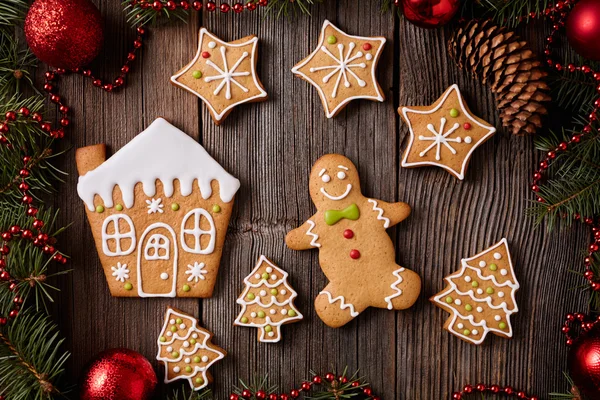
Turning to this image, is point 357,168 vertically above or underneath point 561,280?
above

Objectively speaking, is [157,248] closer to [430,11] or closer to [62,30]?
[62,30]

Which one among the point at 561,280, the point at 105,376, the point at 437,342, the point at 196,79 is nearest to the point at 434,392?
the point at 437,342

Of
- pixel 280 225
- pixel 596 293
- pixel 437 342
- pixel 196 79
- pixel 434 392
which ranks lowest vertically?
pixel 434 392

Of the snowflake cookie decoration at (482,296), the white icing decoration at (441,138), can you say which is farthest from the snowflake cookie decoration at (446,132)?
the snowflake cookie decoration at (482,296)

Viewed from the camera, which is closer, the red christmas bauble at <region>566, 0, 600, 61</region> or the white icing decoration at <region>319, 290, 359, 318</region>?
the red christmas bauble at <region>566, 0, 600, 61</region>

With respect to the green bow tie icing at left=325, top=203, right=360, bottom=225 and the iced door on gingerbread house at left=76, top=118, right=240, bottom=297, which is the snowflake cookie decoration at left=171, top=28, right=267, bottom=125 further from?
the green bow tie icing at left=325, top=203, right=360, bottom=225

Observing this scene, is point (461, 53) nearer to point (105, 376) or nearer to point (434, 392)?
point (434, 392)

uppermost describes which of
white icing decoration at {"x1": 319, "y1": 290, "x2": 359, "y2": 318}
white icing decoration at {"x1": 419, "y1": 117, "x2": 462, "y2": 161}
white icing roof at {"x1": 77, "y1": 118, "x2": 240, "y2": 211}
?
white icing decoration at {"x1": 419, "y1": 117, "x2": 462, "y2": 161}

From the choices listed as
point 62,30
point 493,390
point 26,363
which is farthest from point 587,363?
point 62,30

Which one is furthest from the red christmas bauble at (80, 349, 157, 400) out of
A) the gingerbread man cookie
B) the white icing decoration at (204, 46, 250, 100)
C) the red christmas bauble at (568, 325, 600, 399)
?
the red christmas bauble at (568, 325, 600, 399)
